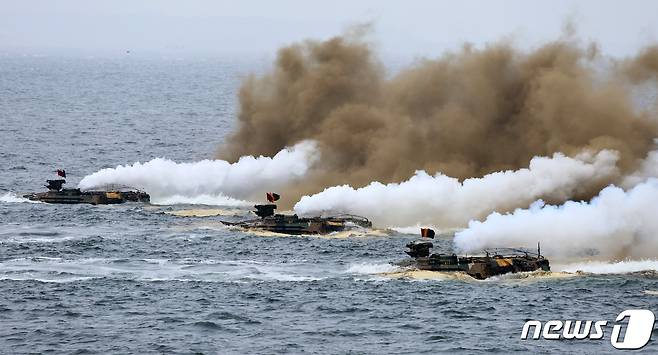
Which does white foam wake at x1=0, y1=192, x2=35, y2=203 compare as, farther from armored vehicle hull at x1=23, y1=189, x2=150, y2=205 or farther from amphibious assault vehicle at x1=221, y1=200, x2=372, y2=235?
amphibious assault vehicle at x1=221, y1=200, x2=372, y2=235

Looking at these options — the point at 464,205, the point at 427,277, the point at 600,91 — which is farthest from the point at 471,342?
the point at 600,91

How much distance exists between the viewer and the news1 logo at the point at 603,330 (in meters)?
81.9

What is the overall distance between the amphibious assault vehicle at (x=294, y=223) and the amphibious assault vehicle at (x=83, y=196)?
19.9 metres

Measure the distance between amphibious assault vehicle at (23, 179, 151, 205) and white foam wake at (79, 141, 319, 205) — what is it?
3.30 metres

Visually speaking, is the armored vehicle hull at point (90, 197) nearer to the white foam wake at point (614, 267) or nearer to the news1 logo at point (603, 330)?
the white foam wake at point (614, 267)

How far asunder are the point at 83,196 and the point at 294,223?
93.6 ft

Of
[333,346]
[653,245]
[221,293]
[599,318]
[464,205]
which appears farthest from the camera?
[464,205]

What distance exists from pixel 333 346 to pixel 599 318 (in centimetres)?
1792

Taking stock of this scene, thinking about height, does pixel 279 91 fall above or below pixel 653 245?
above

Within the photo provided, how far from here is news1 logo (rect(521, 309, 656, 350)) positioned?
8188cm

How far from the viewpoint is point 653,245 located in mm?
103750

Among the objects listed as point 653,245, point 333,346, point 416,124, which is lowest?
point 333,346

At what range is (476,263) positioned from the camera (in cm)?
10094

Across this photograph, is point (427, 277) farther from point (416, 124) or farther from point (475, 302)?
point (416, 124)
